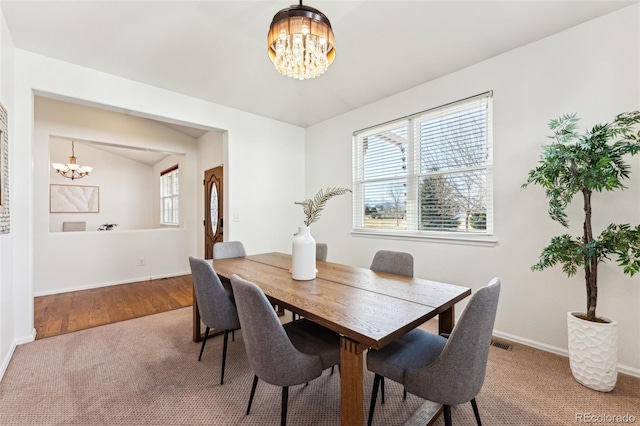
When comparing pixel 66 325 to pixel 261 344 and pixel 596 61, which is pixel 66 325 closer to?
pixel 261 344

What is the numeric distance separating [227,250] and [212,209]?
222 cm

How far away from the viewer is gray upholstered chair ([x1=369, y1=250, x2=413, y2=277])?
7.04 feet

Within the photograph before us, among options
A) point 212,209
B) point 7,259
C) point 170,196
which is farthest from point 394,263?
point 170,196

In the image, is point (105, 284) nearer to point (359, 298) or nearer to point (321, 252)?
point (321, 252)

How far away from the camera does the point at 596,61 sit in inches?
82.3

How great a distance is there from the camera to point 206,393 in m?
1.82

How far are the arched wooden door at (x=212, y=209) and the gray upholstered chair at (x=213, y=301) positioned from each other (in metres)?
2.63

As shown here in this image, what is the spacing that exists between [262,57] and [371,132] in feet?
5.33

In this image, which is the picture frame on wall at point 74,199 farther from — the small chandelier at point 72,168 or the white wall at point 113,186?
the small chandelier at point 72,168

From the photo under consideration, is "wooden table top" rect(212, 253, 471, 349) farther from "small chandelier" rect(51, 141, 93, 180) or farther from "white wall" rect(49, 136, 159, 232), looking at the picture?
"white wall" rect(49, 136, 159, 232)

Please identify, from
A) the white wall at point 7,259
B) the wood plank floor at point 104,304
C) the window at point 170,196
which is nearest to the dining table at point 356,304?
the white wall at point 7,259

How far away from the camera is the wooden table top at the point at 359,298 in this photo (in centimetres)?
118

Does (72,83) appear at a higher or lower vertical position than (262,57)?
lower

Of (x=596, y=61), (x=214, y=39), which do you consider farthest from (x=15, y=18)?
(x=596, y=61)
